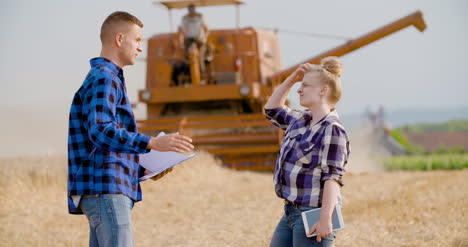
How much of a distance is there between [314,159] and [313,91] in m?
0.31

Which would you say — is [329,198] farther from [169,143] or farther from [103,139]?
[103,139]

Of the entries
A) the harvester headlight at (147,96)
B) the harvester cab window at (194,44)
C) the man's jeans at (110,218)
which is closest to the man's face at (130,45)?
the man's jeans at (110,218)

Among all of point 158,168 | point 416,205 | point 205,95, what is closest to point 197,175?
point 205,95

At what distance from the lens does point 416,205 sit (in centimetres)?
586

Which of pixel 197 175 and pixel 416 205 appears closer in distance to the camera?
pixel 416 205

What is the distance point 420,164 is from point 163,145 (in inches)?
463

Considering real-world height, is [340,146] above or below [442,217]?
above

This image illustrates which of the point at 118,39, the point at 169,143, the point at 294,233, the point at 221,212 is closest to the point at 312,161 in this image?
the point at 294,233

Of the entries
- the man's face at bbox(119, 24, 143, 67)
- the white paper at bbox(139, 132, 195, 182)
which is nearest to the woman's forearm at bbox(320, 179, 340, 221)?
the white paper at bbox(139, 132, 195, 182)

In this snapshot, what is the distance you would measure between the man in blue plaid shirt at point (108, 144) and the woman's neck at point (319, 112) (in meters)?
0.59

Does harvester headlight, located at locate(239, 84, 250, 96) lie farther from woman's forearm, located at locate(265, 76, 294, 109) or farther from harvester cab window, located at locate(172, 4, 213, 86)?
woman's forearm, located at locate(265, 76, 294, 109)

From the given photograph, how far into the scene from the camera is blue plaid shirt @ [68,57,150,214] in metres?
2.49

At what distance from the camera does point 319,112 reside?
2793mm

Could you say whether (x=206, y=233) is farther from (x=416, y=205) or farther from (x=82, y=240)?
(x=416, y=205)
